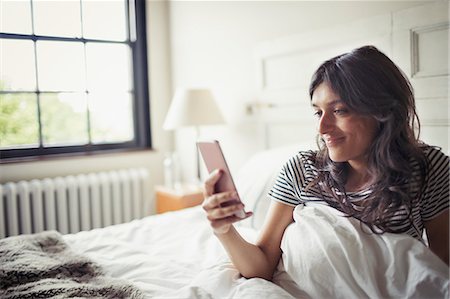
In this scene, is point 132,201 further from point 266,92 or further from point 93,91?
point 266,92

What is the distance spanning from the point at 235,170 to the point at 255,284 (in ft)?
4.66

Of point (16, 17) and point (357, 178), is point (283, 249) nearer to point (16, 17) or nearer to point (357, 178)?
point (357, 178)

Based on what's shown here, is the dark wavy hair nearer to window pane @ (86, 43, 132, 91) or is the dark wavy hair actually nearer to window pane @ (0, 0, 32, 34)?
window pane @ (0, 0, 32, 34)

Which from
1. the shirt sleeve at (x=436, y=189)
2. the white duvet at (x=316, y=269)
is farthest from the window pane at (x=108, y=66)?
the shirt sleeve at (x=436, y=189)

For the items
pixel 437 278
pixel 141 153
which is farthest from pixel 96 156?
pixel 437 278

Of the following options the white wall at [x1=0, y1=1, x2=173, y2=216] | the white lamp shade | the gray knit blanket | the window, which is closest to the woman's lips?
the gray knit blanket

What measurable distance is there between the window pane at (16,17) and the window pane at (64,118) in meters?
0.37

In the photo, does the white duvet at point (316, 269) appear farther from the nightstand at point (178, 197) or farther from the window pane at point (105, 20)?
the window pane at point (105, 20)

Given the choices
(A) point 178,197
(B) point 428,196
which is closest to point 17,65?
(A) point 178,197

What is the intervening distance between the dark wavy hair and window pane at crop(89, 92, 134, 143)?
1968 mm

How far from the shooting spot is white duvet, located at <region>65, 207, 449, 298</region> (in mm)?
781

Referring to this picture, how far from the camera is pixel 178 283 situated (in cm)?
105

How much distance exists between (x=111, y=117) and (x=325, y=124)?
200 centimetres

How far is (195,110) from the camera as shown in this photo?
2.20 m
